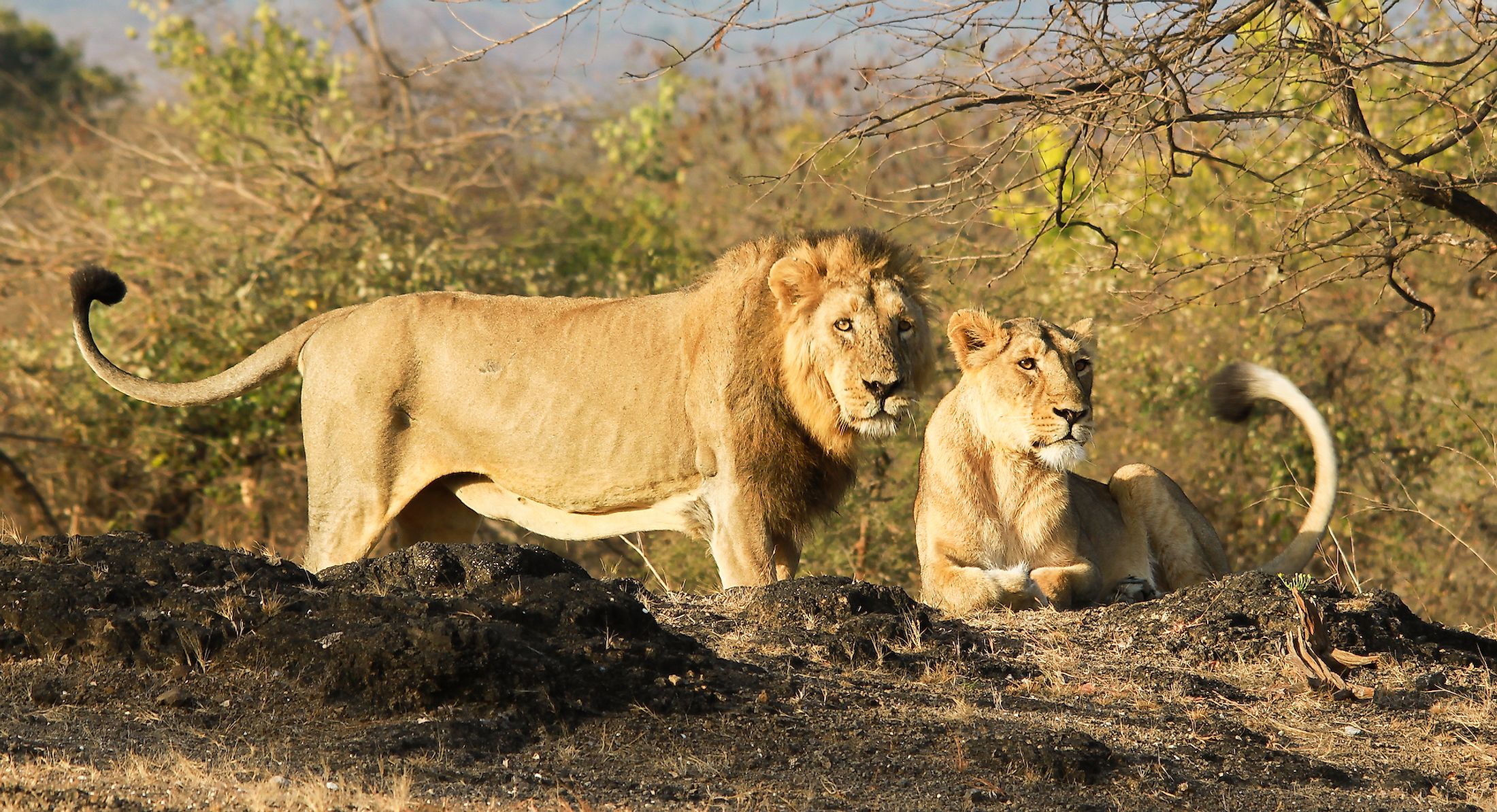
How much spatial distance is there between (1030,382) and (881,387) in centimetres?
59

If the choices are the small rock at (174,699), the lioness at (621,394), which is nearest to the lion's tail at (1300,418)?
the lioness at (621,394)

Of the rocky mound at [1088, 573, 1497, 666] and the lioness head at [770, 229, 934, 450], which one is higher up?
the lioness head at [770, 229, 934, 450]

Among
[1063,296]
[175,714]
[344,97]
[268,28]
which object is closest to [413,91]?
[268,28]

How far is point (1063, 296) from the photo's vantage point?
1138cm

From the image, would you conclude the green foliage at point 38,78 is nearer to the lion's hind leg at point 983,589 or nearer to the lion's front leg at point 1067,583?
the lion's hind leg at point 983,589

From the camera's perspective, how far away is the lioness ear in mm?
6031

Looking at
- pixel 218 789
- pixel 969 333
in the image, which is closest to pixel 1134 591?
pixel 969 333

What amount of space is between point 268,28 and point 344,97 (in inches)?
84.0

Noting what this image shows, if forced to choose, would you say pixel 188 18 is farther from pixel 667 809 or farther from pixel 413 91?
pixel 667 809

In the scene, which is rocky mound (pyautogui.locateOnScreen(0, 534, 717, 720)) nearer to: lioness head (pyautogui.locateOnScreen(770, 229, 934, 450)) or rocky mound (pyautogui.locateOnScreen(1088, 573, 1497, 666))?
lioness head (pyautogui.locateOnScreen(770, 229, 934, 450))

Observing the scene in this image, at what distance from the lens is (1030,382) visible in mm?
5879

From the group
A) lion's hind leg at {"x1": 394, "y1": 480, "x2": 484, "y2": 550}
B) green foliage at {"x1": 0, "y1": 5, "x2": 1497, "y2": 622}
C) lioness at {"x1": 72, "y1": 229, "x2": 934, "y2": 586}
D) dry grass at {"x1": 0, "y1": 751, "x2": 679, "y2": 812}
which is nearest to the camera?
dry grass at {"x1": 0, "y1": 751, "x2": 679, "y2": 812}

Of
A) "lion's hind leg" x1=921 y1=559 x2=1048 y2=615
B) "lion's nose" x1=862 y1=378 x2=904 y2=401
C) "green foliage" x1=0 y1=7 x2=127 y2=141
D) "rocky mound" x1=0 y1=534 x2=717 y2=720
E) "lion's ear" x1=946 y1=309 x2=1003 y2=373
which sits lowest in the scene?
"rocky mound" x1=0 y1=534 x2=717 y2=720

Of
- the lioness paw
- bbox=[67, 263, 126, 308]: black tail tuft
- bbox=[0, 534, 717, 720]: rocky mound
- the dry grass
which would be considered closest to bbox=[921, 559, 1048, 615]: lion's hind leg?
the lioness paw
